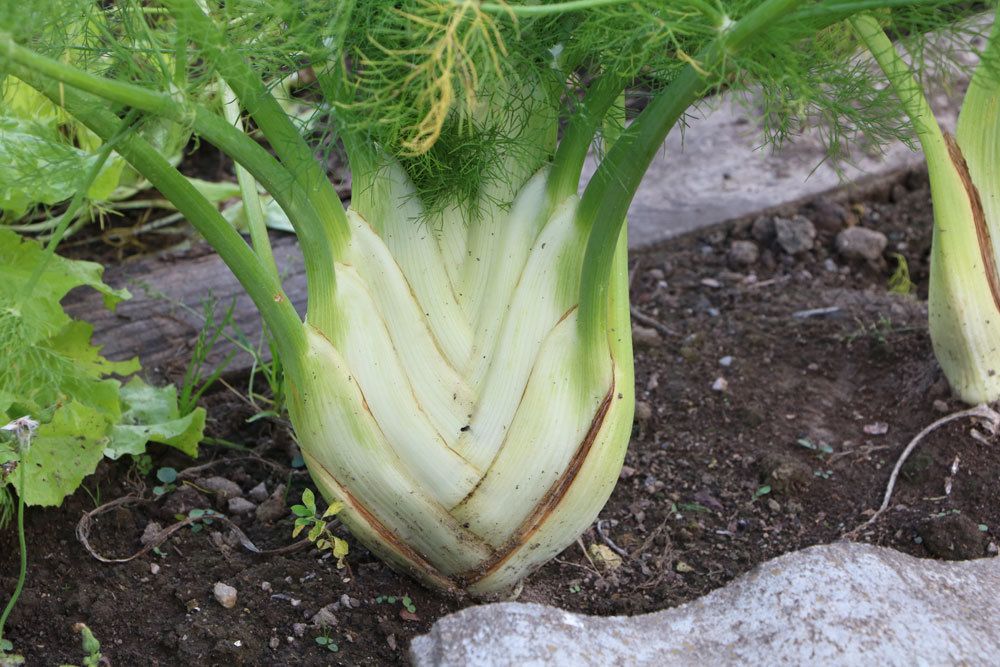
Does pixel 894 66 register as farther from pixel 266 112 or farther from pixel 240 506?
pixel 240 506

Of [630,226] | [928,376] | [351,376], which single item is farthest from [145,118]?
[630,226]

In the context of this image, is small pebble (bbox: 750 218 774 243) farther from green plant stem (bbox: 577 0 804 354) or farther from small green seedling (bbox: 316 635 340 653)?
small green seedling (bbox: 316 635 340 653)

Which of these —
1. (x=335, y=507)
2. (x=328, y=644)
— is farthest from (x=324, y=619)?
(x=335, y=507)

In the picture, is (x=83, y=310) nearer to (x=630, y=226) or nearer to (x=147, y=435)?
(x=147, y=435)

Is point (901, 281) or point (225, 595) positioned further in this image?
point (901, 281)

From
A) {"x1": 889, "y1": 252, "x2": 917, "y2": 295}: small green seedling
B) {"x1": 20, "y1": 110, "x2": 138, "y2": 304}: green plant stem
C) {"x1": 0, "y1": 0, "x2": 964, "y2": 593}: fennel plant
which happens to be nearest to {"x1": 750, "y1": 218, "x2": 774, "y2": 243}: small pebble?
{"x1": 889, "y1": 252, "x2": 917, "y2": 295}: small green seedling

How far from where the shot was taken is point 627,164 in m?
1.17

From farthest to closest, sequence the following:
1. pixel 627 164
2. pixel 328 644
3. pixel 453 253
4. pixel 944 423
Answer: pixel 944 423
pixel 453 253
pixel 328 644
pixel 627 164

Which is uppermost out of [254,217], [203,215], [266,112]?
[266,112]

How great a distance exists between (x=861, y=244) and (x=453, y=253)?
135cm

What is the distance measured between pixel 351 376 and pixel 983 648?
790 millimetres

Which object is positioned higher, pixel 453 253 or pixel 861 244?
pixel 453 253

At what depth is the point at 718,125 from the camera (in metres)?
2.99

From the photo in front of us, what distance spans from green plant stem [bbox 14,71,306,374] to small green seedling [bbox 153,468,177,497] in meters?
0.43
